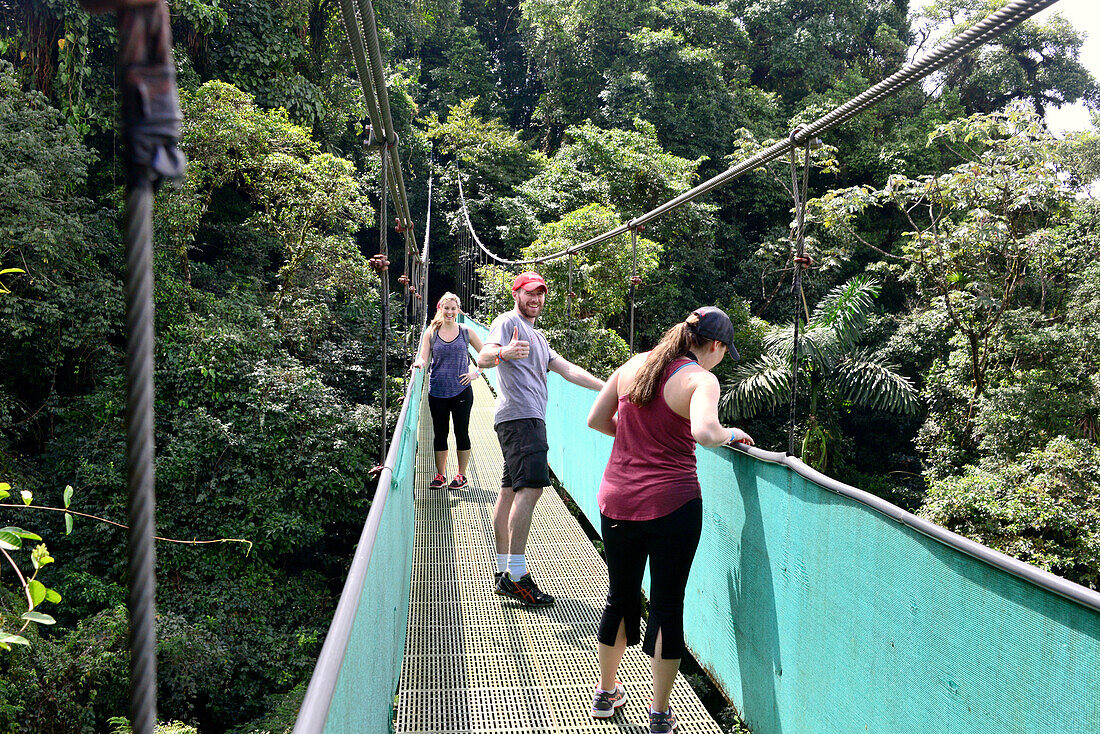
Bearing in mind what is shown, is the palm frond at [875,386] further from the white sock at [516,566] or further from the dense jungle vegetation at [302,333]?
the white sock at [516,566]

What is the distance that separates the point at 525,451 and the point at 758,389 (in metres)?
8.64

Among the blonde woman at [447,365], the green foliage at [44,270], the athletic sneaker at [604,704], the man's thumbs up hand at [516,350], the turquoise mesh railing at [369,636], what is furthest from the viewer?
the green foliage at [44,270]

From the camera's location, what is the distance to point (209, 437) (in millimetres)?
7203

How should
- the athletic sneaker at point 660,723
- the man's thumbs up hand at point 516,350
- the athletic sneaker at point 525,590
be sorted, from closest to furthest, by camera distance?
the athletic sneaker at point 660,723 < the man's thumbs up hand at point 516,350 < the athletic sneaker at point 525,590

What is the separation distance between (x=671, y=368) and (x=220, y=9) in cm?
1029

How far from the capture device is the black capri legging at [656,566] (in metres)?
1.83

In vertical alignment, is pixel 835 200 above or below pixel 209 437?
above

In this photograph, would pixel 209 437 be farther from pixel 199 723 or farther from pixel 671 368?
pixel 671 368

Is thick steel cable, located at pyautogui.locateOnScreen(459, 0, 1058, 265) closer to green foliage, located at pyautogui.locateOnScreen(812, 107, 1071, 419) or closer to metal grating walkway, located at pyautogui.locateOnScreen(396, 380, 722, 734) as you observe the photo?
metal grating walkway, located at pyautogui.locateOnScreen(396, 380, 722, 734)

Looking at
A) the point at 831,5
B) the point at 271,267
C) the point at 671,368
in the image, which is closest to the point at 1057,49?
the point at 831,5

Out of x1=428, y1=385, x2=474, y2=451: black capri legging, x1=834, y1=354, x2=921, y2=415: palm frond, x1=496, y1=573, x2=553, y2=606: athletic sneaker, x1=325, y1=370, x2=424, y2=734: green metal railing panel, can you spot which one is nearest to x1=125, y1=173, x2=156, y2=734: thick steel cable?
x1=325, y1=370, x2=424, y2=734: green metal railing panel

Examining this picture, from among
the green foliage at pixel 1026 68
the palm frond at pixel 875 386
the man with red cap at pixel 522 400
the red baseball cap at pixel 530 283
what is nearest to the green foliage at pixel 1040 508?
the palm frond at pixel 875 386

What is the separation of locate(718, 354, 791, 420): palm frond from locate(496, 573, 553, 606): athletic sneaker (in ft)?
26.5

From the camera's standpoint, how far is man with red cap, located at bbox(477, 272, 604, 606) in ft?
8.60
